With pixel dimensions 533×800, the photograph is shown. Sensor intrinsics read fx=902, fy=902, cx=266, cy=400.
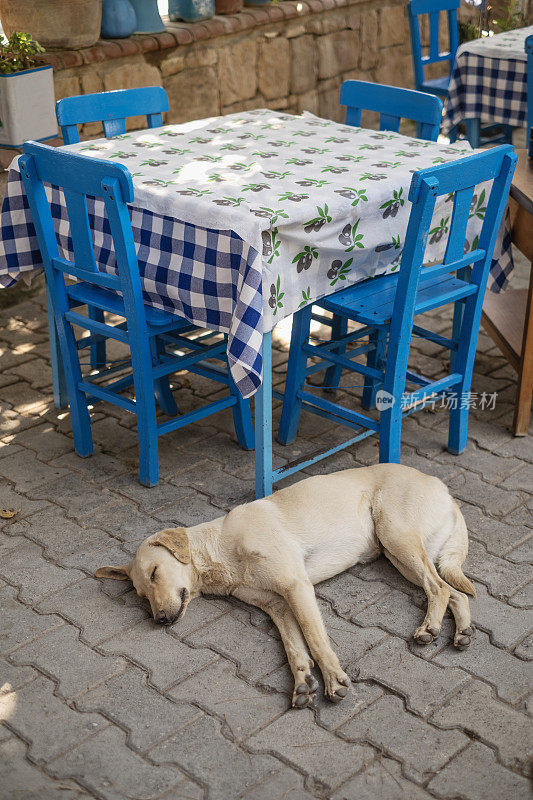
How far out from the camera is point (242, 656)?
8.82 ft

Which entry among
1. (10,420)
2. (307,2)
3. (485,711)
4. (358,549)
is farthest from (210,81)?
(485,711)

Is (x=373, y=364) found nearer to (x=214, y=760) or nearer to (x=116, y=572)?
(x=116, y=572)

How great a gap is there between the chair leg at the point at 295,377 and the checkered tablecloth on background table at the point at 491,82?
3.03 m

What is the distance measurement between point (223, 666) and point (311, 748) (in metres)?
0.41

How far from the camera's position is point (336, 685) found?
250 cm

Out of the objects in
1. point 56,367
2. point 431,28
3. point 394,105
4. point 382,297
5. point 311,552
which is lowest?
point 311,552

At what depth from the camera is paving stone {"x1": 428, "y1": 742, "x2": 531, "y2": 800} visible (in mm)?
2205

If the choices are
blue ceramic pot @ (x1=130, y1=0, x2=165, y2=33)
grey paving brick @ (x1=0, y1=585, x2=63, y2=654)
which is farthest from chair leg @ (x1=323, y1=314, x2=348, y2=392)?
blue ceramic pot @ (x1=130, y1=0, x2=165, y2=33)

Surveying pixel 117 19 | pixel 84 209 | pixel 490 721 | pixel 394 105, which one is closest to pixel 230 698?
pixel 490 721

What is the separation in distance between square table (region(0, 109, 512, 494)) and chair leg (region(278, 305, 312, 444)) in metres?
0.34

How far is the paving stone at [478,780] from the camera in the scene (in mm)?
2205

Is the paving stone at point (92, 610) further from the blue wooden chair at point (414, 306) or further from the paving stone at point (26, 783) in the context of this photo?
the blue wooden chair at point (414, 306)

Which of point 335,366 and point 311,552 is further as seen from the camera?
point 335,366

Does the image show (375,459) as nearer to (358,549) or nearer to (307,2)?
Answer: (358,549)
